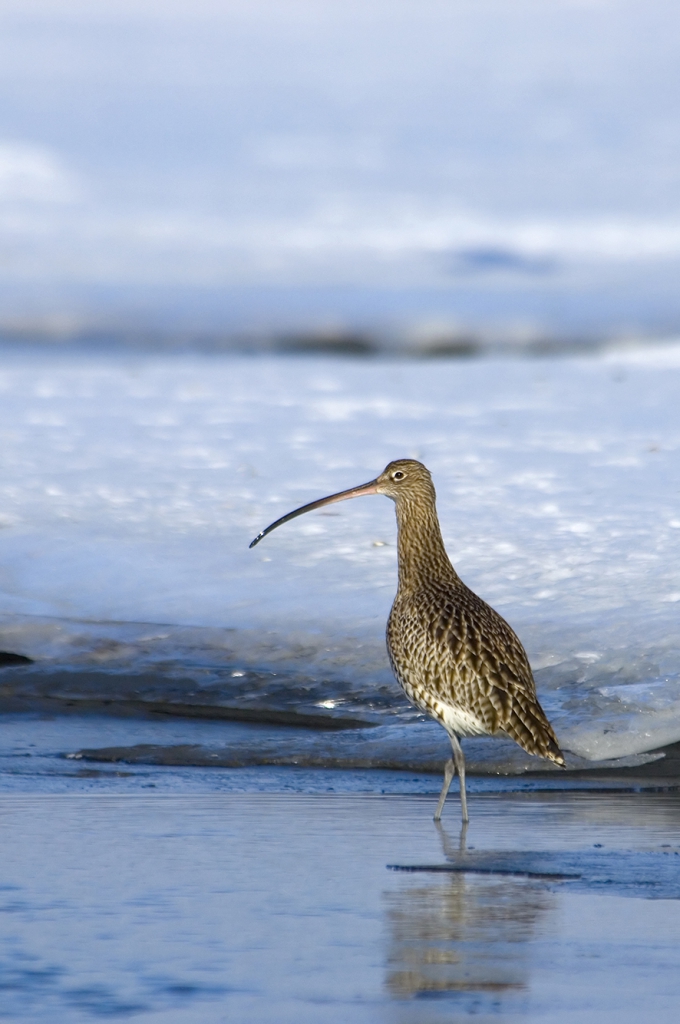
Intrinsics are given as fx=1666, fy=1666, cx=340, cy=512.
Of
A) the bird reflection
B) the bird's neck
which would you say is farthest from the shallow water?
the bird's neck

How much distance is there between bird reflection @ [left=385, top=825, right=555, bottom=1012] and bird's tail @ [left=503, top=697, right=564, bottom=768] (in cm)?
139

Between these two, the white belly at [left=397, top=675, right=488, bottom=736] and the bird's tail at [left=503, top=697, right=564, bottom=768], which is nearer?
the bird's tail at [left=503, top=697, right=564, bottom=768]

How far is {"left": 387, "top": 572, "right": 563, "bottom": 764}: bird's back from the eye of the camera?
6168 millimetres

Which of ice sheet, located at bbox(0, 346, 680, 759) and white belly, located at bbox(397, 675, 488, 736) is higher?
ice sheet, located at bbox(0, 346, 680, 759)

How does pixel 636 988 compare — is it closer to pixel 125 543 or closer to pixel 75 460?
pixel 125 543

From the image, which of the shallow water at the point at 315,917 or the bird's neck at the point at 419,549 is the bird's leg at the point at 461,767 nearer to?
the shallow water at the point at 315,917

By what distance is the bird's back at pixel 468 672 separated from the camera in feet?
20.2

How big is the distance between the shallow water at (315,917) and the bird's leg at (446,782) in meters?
0.06

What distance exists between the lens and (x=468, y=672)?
6316 millimetres

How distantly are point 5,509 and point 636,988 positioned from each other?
23.7 ft

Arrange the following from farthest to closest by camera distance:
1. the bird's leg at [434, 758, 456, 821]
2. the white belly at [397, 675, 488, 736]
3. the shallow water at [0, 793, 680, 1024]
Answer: the white belly at [397, 675, 488, 736] → the bird's leg at [434, 758, 456, 821] → the shallow water at [0, 793, 680, 1024]

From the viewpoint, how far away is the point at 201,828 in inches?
210

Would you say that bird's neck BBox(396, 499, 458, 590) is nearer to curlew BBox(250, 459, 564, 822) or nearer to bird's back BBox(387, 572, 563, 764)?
curlew BBox(250, 459, 564, 822)

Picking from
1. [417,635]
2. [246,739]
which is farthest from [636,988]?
[246,739]
